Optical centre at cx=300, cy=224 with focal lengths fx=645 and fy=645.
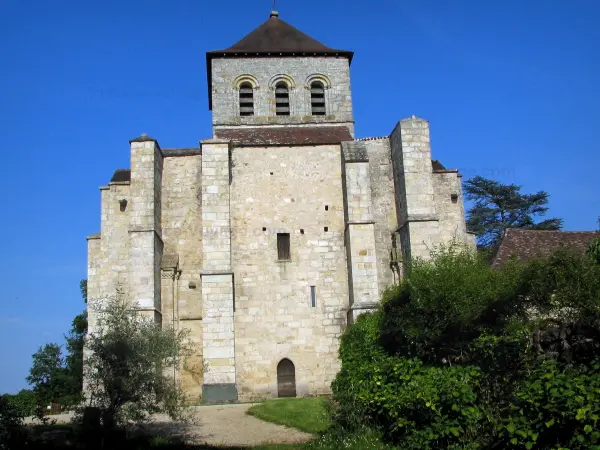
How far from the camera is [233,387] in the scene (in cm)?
1834

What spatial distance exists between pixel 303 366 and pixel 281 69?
13.3 metres

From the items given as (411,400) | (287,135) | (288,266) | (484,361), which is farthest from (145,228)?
(484,361)

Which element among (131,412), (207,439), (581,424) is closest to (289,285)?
(207,439)

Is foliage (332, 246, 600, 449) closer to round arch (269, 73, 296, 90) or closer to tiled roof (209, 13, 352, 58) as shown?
round arch (269, 73, 296, 90)

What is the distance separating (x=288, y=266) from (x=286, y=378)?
3532mm

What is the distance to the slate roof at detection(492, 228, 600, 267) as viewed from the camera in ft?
68.2

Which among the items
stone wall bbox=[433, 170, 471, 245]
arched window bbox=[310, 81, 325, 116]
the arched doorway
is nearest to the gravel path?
the arched doorway

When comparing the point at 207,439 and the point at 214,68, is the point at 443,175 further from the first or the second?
the point at 207,439

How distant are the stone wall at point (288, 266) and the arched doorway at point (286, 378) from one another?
15cm

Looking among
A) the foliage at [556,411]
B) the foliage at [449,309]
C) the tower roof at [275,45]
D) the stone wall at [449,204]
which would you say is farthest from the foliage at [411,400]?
the tower roof at [275,45]

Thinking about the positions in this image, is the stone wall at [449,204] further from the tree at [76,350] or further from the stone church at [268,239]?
the tree at [76,350]

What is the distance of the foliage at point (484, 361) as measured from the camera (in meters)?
8.48

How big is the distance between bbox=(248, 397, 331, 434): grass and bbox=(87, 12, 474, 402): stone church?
2.43 metres

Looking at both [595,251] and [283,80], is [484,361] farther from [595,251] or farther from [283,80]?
[283,80]
